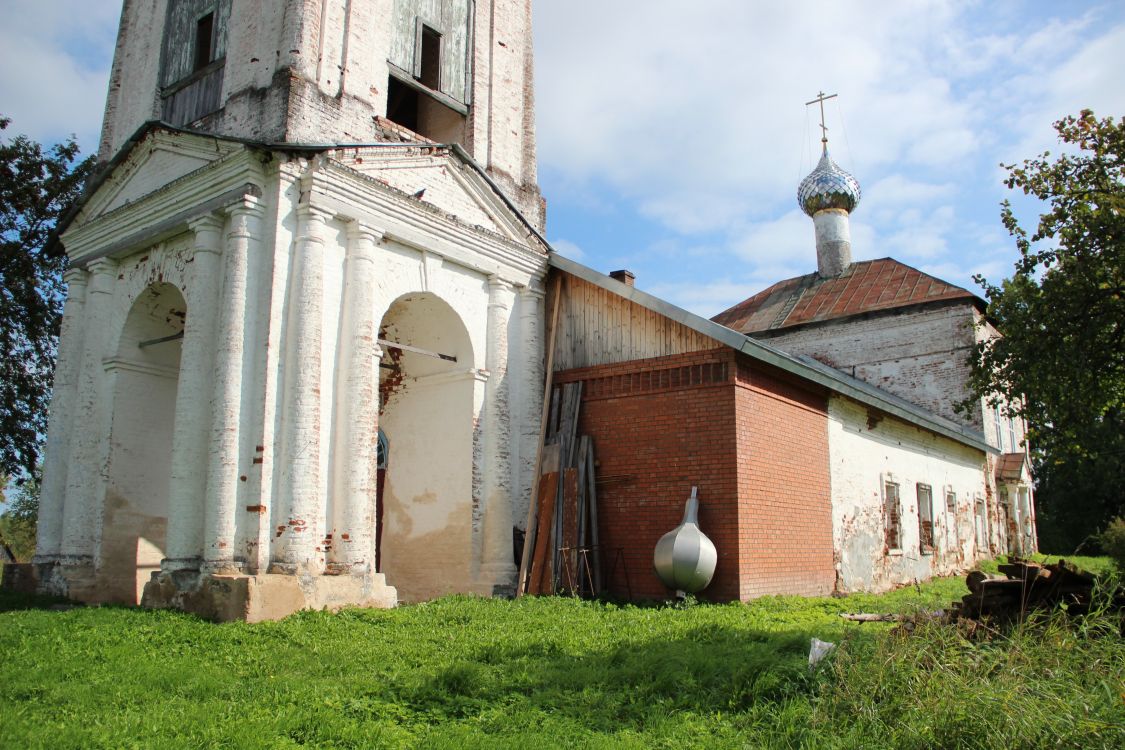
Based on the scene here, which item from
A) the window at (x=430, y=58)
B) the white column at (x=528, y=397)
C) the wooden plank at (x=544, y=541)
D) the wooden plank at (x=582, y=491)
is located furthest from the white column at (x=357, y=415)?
the window at (x=430, y=58)

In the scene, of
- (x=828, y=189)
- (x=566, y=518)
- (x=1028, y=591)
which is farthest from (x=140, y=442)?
(x=828, y=189)

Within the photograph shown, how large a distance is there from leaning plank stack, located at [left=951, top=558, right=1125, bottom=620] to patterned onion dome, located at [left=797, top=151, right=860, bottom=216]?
20.8m

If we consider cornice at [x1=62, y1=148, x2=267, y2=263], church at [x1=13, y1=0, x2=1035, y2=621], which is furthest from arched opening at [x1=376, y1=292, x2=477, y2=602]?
cornice at [x1=62, y1=148, x2=267, y2=263]

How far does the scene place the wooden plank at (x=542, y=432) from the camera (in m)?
11.1

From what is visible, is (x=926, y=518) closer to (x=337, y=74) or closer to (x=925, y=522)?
(x=925, y=522)

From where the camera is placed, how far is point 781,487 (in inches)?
457

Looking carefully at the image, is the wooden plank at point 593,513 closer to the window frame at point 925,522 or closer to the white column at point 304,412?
the white column at point 304,412

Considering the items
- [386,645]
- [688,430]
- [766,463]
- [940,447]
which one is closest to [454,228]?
[688,430]

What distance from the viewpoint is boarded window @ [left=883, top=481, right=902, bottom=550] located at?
14820mm

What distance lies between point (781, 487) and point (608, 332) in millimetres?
3176

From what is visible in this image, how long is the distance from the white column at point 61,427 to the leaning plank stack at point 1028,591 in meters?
10.8

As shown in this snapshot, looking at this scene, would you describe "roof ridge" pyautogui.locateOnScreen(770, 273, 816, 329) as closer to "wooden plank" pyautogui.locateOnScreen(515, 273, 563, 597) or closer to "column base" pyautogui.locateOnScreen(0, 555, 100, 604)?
"wooden plank" pyautogui.locateOnScreen(515, 273, 563, 597)

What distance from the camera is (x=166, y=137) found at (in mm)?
11086

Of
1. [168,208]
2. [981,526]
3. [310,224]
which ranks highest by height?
[168,208]
